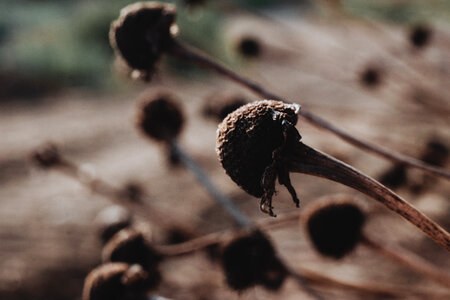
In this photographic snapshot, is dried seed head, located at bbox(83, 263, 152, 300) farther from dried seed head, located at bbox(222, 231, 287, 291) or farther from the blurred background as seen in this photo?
the blurred background

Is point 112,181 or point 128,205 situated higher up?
point 128,205

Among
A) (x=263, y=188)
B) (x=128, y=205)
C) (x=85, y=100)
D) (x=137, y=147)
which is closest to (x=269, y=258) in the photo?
(x=263, y=188)

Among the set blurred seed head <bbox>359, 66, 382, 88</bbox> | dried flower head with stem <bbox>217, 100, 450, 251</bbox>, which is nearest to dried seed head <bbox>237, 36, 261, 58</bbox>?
blurred seed head <bbox>359, 66, 382, 88</bbox>

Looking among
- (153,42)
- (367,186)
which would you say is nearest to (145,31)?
(153,42)

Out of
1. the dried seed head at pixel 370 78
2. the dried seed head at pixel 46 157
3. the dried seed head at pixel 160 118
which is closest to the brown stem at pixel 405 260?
the dried seed head at pixel 160 118

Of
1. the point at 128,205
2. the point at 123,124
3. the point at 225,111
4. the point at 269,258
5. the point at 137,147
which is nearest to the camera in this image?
the point at 269,258

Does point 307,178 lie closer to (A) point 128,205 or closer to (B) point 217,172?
(B) point 217,172

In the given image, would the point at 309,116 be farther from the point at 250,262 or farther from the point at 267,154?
the point at 250,262
